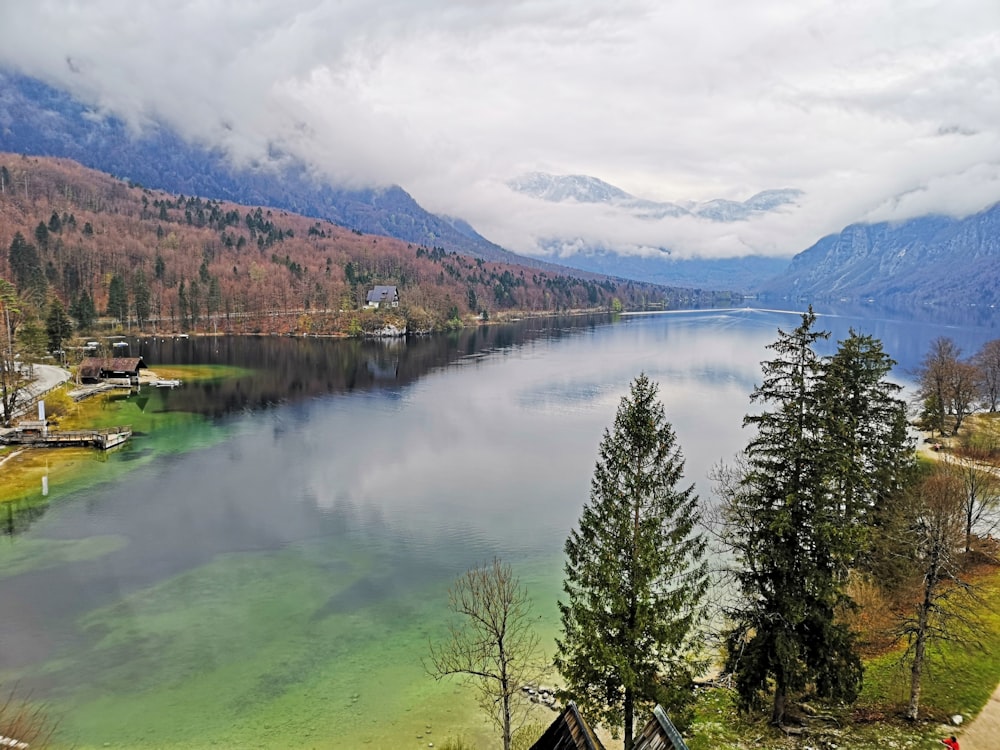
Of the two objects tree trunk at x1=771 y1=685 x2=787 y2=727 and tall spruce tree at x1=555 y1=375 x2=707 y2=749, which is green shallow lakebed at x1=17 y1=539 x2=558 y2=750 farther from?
tree trunk at x1=771 y1=685 x2=787 y2=727

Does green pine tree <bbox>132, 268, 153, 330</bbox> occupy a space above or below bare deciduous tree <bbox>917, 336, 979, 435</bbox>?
above

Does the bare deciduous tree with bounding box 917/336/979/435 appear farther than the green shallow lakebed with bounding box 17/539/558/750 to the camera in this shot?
Yes

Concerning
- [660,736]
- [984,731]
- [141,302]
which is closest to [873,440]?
[984,731]

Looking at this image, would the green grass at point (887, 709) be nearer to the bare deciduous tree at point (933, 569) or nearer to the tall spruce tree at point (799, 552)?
the bare deciduous tree at point (933, 569)

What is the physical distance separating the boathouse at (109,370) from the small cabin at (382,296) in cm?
8628

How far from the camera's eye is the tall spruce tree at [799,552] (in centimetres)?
1778

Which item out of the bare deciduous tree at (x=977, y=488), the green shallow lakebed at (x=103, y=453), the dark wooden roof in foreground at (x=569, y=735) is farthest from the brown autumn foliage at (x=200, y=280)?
the dark wooden roof in foreground at (x=569, y=735)

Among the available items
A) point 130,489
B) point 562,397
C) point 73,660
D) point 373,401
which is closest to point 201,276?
point 373,401

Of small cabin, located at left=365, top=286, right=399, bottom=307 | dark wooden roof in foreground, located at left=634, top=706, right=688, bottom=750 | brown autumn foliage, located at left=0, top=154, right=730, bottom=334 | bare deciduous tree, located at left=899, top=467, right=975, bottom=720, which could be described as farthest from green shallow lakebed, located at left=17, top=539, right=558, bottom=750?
small cabin, located at left=365, top=286, right=399, bottom=307

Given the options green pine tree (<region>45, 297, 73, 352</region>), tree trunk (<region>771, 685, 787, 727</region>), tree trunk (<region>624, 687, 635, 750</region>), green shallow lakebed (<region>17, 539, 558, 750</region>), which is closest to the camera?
tree trunk (<region>624, 687, 635, 750</region>)

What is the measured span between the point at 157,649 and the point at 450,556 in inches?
559

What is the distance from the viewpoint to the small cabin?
16918 cm

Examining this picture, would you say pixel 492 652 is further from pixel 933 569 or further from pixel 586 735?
pixel 933 569

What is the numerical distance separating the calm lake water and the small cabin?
89208mm
